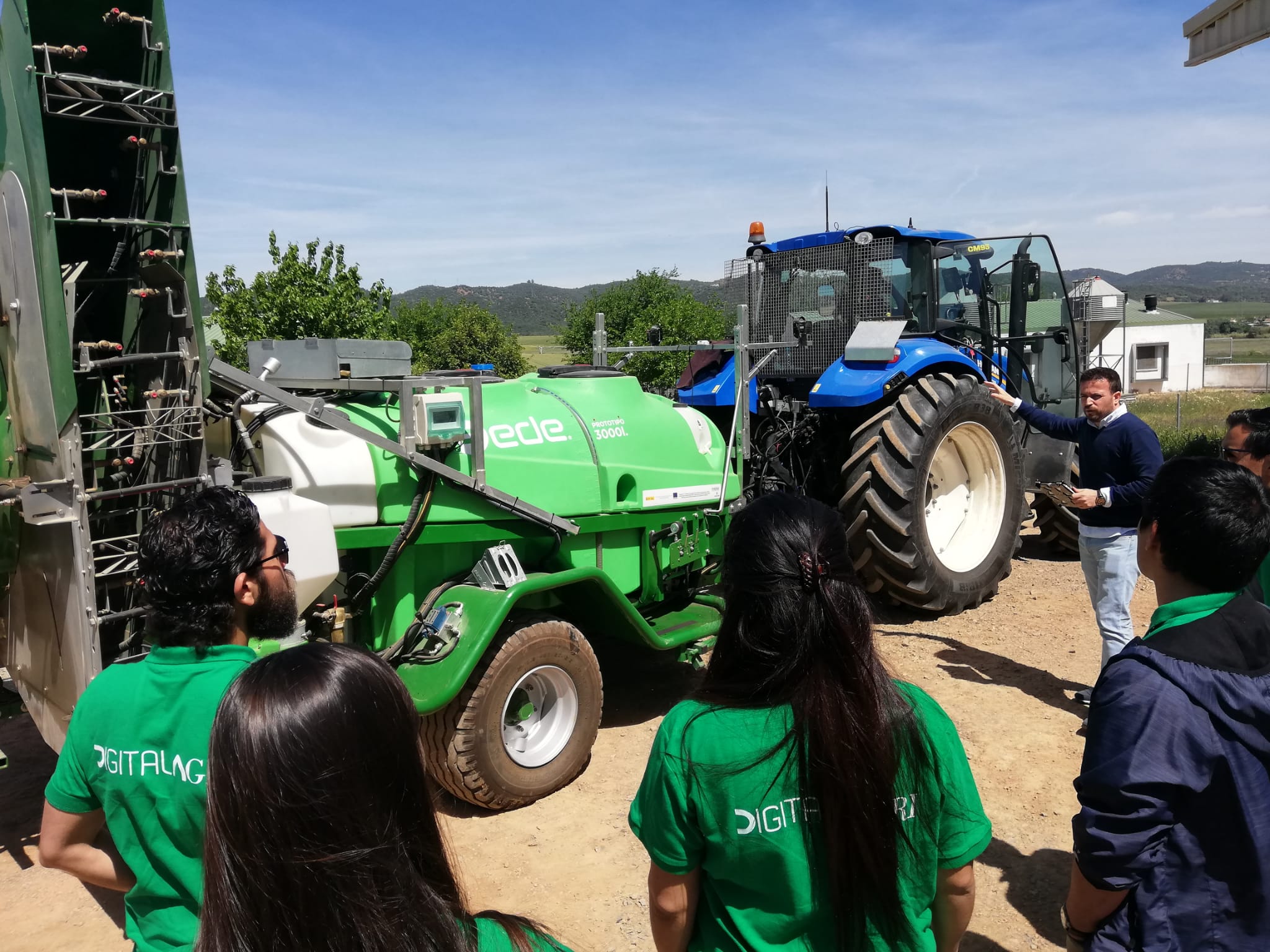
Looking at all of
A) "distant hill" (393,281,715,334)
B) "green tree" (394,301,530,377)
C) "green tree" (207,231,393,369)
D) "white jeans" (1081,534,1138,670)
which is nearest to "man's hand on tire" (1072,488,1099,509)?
"white jeans" (1081,534,1138,670)

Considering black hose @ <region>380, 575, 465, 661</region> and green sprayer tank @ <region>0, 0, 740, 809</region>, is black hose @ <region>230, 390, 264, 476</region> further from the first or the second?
black hose @ <region>380, 575, 465, 661</region>

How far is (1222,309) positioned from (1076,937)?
157 metres

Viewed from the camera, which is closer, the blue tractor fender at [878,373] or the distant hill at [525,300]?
the blue tractor fender at [878,373]

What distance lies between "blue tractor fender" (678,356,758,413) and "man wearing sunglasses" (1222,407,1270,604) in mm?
3899

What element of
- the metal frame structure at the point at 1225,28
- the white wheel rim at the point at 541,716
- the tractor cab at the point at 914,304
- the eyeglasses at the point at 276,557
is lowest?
the white wheel rim at the point at 541,716

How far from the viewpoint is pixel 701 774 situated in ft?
4.94

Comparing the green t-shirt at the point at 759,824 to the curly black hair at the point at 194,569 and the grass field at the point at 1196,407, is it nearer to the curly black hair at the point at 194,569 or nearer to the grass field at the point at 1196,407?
the curly black hair at the point at 194,569

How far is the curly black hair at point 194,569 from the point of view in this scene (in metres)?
1.79

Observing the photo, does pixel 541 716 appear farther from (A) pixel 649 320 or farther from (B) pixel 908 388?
(A) pixel 649 320

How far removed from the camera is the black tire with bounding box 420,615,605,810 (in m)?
3.82

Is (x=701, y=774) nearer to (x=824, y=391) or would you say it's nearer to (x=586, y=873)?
(x=586, y=873)

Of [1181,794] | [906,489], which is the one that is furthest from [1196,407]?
[1181,794]

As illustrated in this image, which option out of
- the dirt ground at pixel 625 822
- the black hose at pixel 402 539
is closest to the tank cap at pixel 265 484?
the black hose at pixel 402 539

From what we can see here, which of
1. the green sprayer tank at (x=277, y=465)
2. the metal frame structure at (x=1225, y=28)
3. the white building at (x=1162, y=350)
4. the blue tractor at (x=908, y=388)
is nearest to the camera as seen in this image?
the green sprayer tank at (x=277, y=465)
